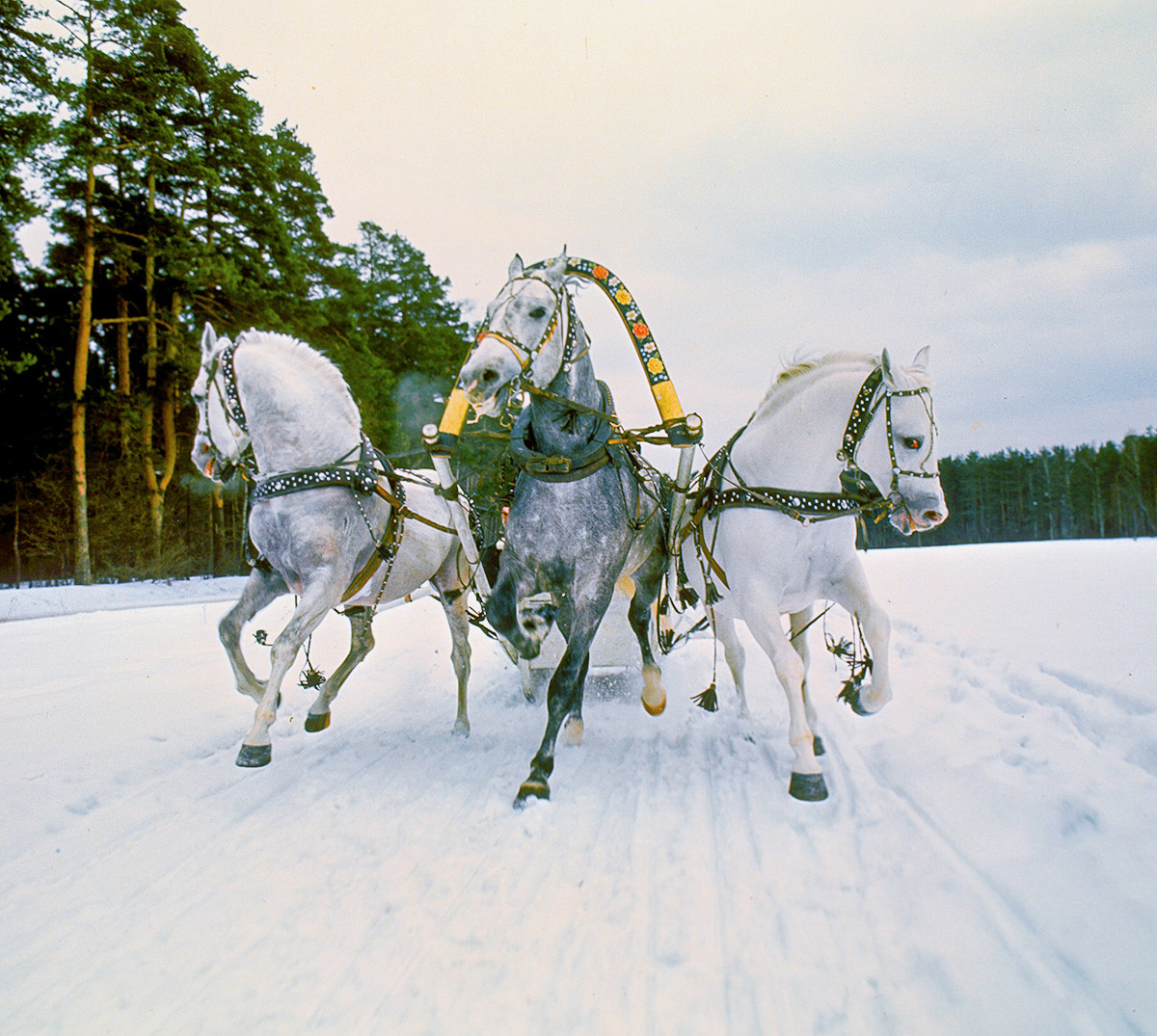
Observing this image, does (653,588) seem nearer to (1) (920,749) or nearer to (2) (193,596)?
(1) (920,749)

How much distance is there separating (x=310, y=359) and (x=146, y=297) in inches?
707

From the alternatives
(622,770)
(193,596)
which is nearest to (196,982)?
(622,770)

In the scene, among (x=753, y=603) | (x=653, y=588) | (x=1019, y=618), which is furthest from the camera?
(x=1019, y=618)

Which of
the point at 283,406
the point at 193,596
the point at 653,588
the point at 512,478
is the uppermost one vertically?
the point at 283,406

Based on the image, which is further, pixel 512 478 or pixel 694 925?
pixel 512 478

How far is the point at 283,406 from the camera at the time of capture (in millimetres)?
4785

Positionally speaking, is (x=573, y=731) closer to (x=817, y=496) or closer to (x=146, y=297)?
(x=817, y=496)

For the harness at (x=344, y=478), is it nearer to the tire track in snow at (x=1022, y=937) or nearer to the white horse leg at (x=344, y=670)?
the white horse leg at (x=344, y=670)

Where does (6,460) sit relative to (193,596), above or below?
above

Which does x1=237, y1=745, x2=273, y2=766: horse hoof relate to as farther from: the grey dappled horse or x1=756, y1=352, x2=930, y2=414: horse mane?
x1=756, y1=352, x2=930, y2=414: horse mane

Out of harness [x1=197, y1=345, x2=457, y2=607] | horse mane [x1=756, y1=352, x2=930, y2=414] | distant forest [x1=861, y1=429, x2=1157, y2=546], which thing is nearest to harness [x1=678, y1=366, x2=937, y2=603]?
horse mane [x1=756, y1=352, x2=930, y2=414]

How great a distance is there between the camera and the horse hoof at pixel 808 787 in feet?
12.2

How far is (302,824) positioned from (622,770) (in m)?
1.88

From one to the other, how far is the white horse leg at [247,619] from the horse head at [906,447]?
3934mm
